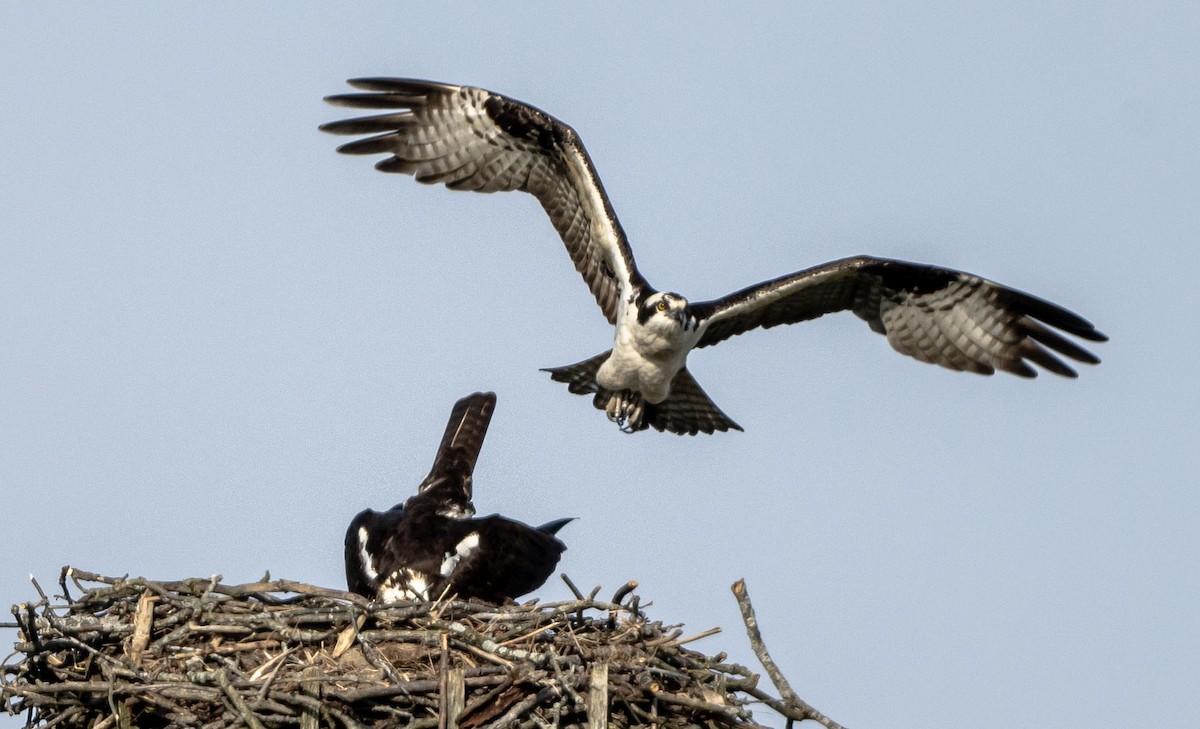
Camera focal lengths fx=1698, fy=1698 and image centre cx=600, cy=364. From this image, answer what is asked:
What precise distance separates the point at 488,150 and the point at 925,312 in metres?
3.01

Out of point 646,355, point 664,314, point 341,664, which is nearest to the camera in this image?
point 341,664

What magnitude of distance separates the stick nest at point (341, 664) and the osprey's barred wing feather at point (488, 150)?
3349mm

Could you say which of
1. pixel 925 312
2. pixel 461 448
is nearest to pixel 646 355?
pixel 461 448

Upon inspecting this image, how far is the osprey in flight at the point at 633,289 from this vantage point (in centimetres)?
1056

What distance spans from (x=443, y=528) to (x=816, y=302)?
133 inches

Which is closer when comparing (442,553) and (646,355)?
(442,553)

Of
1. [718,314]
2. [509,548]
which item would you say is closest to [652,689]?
[509,548]

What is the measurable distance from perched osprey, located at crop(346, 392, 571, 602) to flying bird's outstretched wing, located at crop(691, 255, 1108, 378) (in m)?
2.26

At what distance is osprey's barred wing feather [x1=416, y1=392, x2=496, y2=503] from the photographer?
9.59m

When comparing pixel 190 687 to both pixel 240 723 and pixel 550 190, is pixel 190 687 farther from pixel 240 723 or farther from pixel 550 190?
pixel 550 190

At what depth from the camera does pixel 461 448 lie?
32.2 ft

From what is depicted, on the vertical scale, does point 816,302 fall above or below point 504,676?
above

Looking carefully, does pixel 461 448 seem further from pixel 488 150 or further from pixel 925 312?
pixel 925 312

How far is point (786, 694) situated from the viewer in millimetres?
6688
